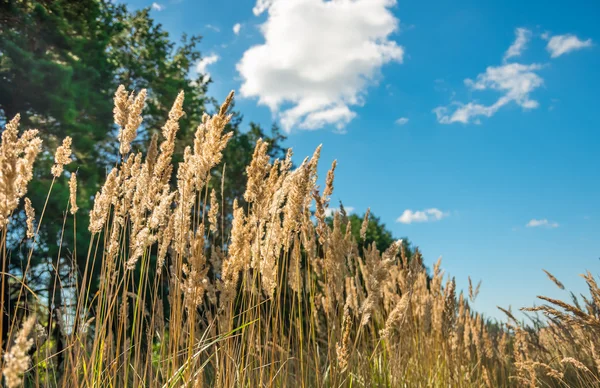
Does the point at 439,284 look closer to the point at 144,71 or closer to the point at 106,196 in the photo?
the point at 106,196

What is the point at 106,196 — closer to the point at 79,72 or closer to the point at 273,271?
the point at 273,271

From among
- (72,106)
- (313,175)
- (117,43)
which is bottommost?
(313,175)

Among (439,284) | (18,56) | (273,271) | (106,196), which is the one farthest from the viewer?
(18,56)

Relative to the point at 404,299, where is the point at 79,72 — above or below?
above

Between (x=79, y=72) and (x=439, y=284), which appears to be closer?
(x=439, y=284)

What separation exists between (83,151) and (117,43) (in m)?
4.85

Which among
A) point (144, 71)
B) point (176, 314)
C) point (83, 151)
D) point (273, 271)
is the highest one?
point (144, 71)

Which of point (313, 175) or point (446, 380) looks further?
point (446, 380)

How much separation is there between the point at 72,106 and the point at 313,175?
326 inches

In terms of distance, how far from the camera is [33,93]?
9492 mm

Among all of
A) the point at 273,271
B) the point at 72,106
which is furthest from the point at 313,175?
the point at 72,106

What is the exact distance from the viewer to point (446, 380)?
3604mm

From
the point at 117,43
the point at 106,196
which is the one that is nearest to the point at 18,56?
the point at 117,43

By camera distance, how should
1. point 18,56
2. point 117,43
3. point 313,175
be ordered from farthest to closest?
1. point 117,43
2. point 18,56
3. point 313,175
